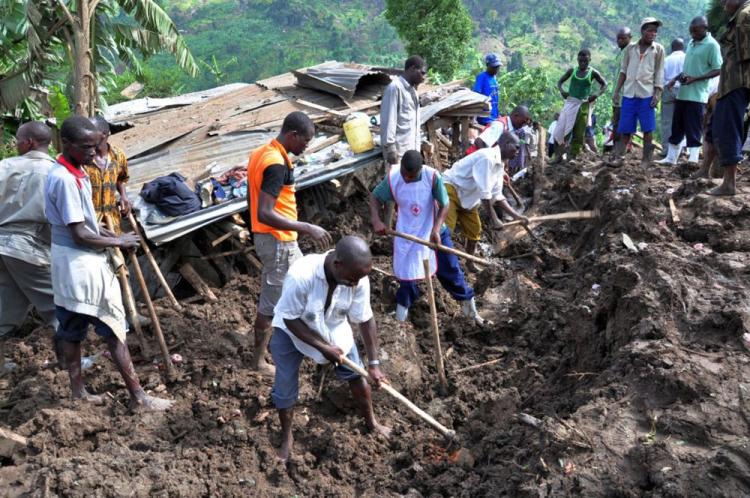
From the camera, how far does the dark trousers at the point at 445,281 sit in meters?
6.00

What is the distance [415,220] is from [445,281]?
770mm

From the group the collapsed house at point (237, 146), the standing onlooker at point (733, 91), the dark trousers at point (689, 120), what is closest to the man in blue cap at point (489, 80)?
the collapsed house at point (237, 146)

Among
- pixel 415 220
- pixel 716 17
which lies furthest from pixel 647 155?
pixel 716 17

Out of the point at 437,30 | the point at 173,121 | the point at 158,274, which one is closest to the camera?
the point at 158,274

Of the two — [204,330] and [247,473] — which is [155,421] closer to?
[247,473]

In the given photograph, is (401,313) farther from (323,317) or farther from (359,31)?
(359,31)

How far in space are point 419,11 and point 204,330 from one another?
784 inches

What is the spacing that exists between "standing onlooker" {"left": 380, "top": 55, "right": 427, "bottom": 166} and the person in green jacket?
384 cm

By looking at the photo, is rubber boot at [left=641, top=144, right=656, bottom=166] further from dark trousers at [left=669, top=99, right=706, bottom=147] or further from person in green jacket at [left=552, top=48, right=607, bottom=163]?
person in green jacket at [left=552, top=48, right=607, bottom=163]

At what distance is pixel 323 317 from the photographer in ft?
12.9

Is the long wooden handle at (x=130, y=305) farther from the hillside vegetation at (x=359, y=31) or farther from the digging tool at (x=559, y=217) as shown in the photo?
the hillside vegetation at (x=359, y=31)

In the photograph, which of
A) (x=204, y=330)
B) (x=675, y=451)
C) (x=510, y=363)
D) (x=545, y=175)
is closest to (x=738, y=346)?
(x=675, y=451)

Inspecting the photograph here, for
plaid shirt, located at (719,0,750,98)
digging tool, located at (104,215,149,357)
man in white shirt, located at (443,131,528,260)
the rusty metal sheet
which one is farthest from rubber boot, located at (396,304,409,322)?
the rusty metal sheet

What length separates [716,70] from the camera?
307 inches
